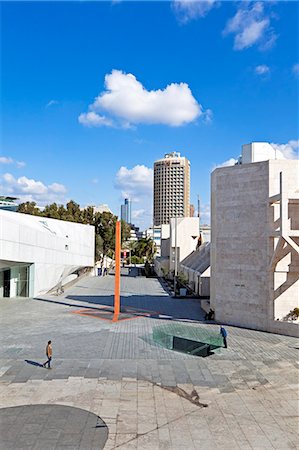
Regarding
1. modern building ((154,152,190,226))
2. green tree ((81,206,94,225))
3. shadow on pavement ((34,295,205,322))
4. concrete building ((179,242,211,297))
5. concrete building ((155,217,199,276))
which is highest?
modern building ((154,152,190,226))

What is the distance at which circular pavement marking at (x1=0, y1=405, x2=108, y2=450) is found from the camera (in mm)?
9664

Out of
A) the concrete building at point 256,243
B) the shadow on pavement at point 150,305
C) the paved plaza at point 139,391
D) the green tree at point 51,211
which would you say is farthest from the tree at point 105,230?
the paved plaza at point 139,391

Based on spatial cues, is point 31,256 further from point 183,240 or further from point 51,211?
point 51,211

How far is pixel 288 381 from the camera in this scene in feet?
46.6

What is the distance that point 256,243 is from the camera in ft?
73.4

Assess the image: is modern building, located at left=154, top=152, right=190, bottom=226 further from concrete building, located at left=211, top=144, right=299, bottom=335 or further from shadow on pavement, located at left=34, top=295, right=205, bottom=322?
concrete building, located at left=211, top=144, right=299, bottom=335

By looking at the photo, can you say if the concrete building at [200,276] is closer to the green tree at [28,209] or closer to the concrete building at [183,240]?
the concrete building at [183,240]

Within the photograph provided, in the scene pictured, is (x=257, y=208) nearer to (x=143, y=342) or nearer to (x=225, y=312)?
(x=225, y=312)

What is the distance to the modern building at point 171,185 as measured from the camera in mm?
186250

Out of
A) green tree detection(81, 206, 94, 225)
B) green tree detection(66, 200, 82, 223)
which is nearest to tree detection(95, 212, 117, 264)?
green tree detection(81, 206, 94, 225)

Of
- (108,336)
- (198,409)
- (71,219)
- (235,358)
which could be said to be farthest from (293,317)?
(71,219)

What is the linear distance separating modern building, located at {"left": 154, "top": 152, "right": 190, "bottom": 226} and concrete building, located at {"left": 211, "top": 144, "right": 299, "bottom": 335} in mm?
161019

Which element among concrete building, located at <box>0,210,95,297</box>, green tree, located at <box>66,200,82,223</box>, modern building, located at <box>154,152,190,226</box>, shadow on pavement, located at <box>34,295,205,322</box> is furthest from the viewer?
modern building, located at <box>154,152,190,226</box>

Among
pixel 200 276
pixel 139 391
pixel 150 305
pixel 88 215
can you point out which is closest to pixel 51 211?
pixel 88 215
